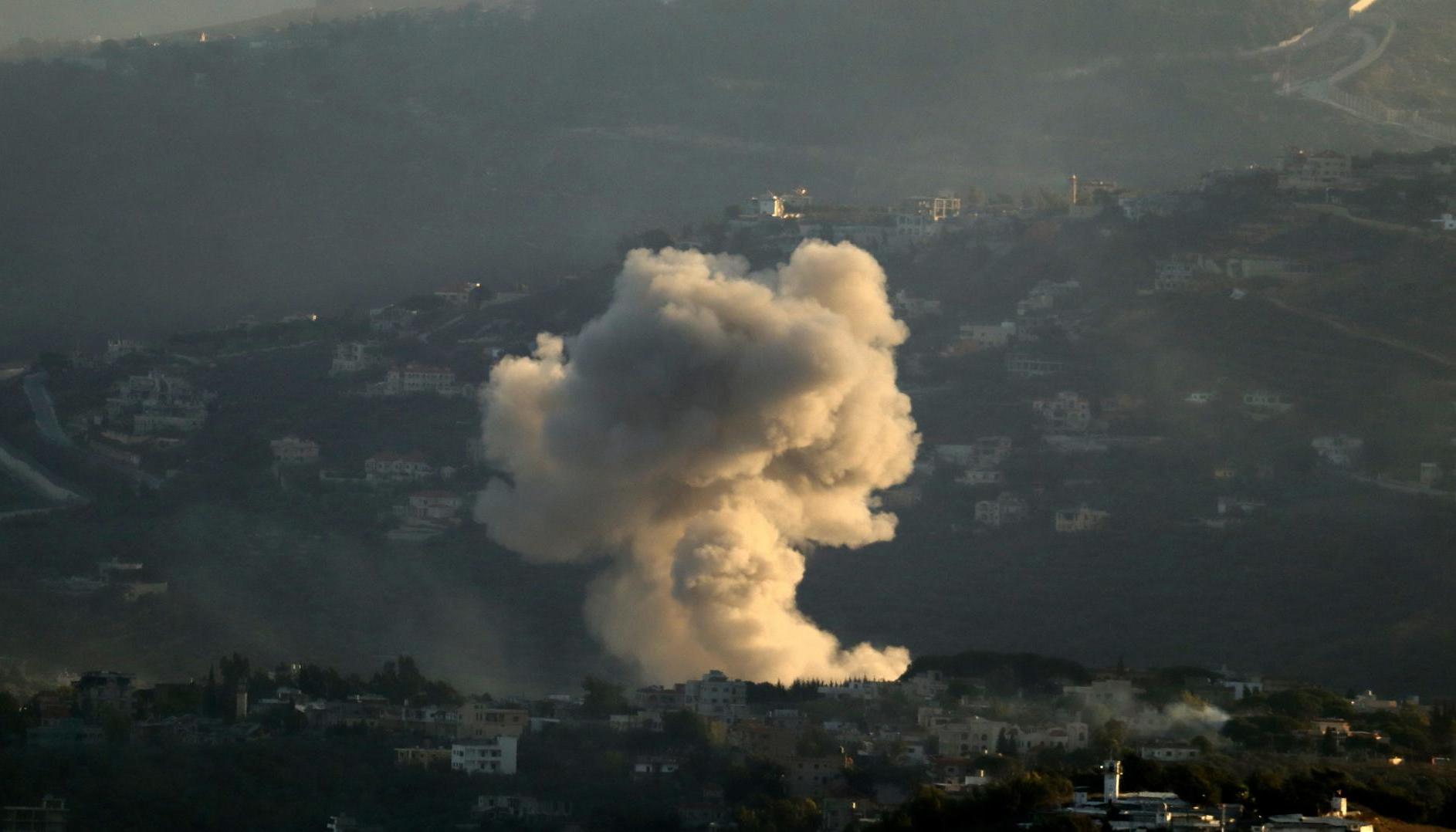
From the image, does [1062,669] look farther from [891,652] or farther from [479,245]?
[479,245]

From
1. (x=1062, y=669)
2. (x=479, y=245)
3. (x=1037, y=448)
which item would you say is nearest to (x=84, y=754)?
(x=1062, y=669)

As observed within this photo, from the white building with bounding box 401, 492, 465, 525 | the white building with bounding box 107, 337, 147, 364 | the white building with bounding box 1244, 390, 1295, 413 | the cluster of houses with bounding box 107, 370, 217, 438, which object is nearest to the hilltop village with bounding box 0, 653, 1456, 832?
the white building with bounding box 401, 492, 465, 525

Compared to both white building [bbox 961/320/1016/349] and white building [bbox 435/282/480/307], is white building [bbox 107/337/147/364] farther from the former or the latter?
white building [bbox 961/320/1016/349]

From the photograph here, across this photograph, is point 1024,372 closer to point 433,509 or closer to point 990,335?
point 990,335

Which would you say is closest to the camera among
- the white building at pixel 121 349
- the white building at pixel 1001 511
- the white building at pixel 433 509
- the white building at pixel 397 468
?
the white building at pixel 1001 511

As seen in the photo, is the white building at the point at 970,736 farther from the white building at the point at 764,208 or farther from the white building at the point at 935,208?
the white building at the point at 764,208

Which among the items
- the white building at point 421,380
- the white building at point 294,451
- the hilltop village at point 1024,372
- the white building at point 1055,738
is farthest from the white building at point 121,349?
the white building at point 1055,738

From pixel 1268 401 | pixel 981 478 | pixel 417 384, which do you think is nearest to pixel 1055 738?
pixel 981 478

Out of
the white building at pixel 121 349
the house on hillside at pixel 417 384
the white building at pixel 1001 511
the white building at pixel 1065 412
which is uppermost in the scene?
the white building at pixel 121 349
